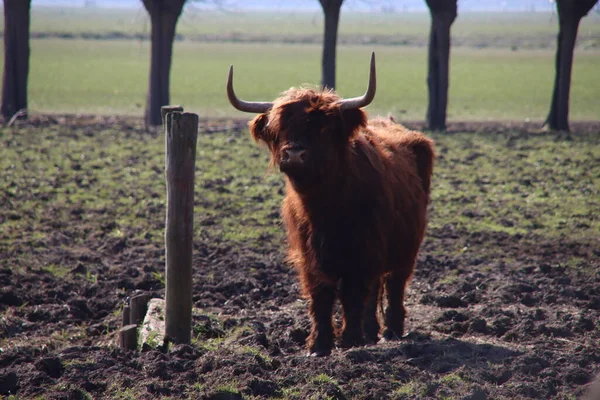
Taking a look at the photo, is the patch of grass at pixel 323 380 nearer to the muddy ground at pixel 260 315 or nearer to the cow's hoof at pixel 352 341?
the muddy ground at pixel 260 315

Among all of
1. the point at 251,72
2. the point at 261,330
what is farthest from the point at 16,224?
the point at 251,72

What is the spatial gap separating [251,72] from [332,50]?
2464 centimetres

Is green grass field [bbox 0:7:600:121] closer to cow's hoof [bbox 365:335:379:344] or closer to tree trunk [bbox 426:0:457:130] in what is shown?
tree trunk [bbox 426:0:457:130]

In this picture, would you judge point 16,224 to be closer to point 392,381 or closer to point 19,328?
point 19,328

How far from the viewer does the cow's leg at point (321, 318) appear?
20.5ft

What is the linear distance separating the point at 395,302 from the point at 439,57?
17.0 meters

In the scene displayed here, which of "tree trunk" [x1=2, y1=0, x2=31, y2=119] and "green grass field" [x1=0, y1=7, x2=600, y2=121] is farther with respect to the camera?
"green grass field" [x1=0, y1=7, x2=600, y2=121]

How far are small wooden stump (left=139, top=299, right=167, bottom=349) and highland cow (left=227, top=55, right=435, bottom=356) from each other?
1141mm

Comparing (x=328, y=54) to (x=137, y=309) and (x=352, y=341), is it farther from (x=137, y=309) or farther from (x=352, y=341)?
(x=352, y=341)

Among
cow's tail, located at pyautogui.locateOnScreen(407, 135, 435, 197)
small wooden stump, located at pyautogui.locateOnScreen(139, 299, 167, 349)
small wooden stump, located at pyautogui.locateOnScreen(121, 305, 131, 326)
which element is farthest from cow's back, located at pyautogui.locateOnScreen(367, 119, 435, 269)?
small wooden stump, located at pyautogui.locateOnScreen(121, 305, 131, 326)

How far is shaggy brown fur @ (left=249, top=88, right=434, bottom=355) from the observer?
19.5 ft

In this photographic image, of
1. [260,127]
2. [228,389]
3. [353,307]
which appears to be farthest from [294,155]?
[228,389]

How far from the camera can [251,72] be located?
4800 centimetres

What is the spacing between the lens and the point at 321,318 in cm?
631
